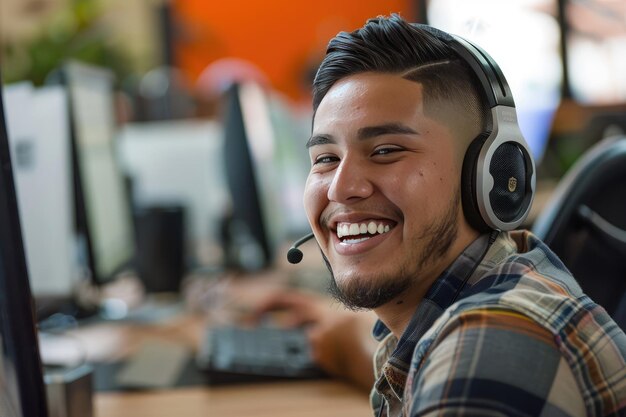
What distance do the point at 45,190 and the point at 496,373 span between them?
1111mm

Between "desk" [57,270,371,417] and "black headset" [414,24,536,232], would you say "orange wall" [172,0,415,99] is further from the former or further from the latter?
"black headset" [414,24,536,232]

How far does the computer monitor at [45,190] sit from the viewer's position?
1.41m

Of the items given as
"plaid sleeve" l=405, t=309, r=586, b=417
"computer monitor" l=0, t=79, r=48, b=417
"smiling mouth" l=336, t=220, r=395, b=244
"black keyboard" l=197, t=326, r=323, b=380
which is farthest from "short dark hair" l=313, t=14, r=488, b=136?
"black keyboard" l=197, t=326, r=323, b=380

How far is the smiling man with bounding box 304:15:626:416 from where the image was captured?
59cm

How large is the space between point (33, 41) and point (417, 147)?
2068 millimetres

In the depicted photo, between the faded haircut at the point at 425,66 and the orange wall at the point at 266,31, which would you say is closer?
the faded haircut at the point at 425,66

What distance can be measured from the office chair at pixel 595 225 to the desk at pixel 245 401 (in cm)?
37

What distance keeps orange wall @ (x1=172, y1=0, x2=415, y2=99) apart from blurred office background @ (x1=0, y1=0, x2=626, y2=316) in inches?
0.7

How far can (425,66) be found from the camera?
71 cm

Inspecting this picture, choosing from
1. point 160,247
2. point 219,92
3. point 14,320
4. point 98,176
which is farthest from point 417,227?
point 219,92

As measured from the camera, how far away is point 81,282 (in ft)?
5.94

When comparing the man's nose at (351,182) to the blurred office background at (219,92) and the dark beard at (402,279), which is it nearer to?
the dark beard at (402,279)

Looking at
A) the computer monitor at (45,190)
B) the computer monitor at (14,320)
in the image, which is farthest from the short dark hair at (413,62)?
the computer monitor at (45,190)

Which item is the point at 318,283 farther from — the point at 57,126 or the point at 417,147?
the point at 417,147
